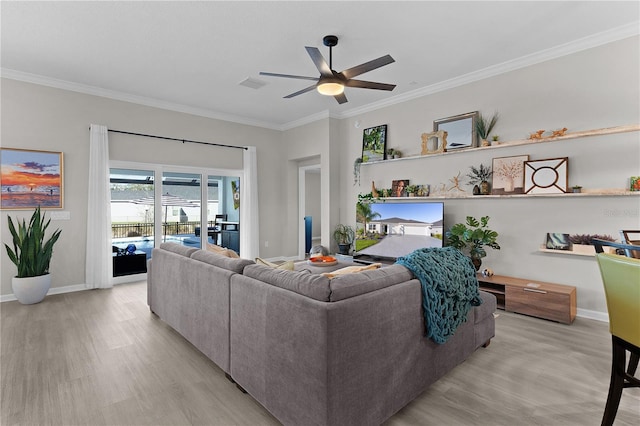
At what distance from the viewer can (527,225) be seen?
13.0 feet

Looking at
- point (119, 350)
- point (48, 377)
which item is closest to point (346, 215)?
point (119, 350)

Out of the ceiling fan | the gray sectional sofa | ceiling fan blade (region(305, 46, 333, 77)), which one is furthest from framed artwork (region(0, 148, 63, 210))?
ceiling fan blade (region(305, 46, 333, 77))

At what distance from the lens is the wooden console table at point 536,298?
11.0 feet

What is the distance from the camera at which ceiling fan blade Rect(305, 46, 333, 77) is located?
2.75 meters

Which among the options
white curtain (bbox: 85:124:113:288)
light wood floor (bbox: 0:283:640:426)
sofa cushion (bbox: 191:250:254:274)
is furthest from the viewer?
white curtain (bbox: 85:124:113:288)

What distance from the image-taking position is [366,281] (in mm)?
1763

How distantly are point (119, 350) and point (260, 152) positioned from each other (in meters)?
4.80

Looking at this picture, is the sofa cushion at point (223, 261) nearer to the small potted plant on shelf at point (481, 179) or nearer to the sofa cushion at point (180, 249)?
the sofa cushion at point (180, 249)


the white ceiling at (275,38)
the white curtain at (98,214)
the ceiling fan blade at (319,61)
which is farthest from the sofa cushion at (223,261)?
the white curtain at (98,214)

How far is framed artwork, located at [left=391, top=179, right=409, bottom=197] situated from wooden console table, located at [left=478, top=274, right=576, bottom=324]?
1770 mm

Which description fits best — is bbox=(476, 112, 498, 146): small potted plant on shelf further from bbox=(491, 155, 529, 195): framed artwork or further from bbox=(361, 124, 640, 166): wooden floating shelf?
bbox=(491, 155, 529, 195): framed artwork

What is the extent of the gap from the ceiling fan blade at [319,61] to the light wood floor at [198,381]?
8.72 ft

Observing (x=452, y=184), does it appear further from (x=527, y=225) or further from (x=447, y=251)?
(x=447, y=251)

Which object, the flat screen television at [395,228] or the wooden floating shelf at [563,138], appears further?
the flat screen television at [395,228]
